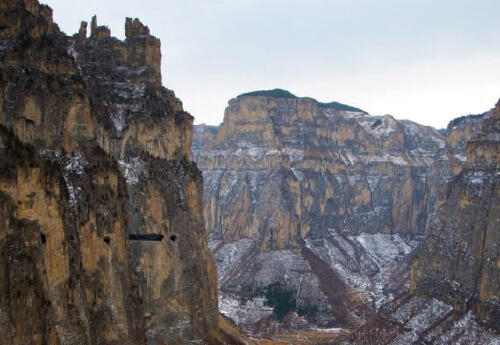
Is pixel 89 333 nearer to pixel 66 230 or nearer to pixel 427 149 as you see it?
pixel 66 230

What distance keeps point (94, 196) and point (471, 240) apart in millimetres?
53238

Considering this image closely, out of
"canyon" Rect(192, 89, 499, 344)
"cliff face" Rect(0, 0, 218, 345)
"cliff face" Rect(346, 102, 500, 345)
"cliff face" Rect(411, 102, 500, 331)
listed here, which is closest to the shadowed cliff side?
"cliff face" Rect(0, 0, 218, 345)

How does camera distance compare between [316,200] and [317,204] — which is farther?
[316,200]

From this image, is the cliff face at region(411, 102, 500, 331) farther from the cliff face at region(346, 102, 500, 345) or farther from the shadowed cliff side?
the shadowed cliff side

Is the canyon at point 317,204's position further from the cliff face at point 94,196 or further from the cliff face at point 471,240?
the cliff face at point 94,196

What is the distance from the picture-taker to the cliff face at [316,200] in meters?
116

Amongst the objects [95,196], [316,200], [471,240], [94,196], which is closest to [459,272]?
[471,240]

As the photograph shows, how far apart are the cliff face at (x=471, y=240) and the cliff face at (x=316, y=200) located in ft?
72.7

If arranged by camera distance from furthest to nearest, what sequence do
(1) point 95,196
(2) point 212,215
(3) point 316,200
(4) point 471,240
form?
1. (3) point 316,200
2. (2) point 212,215
3. (4) point 471,240
4. (1) point 95,196

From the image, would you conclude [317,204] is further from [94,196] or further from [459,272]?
[94,196]

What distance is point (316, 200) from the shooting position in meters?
149

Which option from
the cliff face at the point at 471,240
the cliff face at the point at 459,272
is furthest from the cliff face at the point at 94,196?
the cliff face at the point at 471,240

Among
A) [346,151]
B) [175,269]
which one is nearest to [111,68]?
[175,269]

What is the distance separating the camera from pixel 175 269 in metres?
55.4
